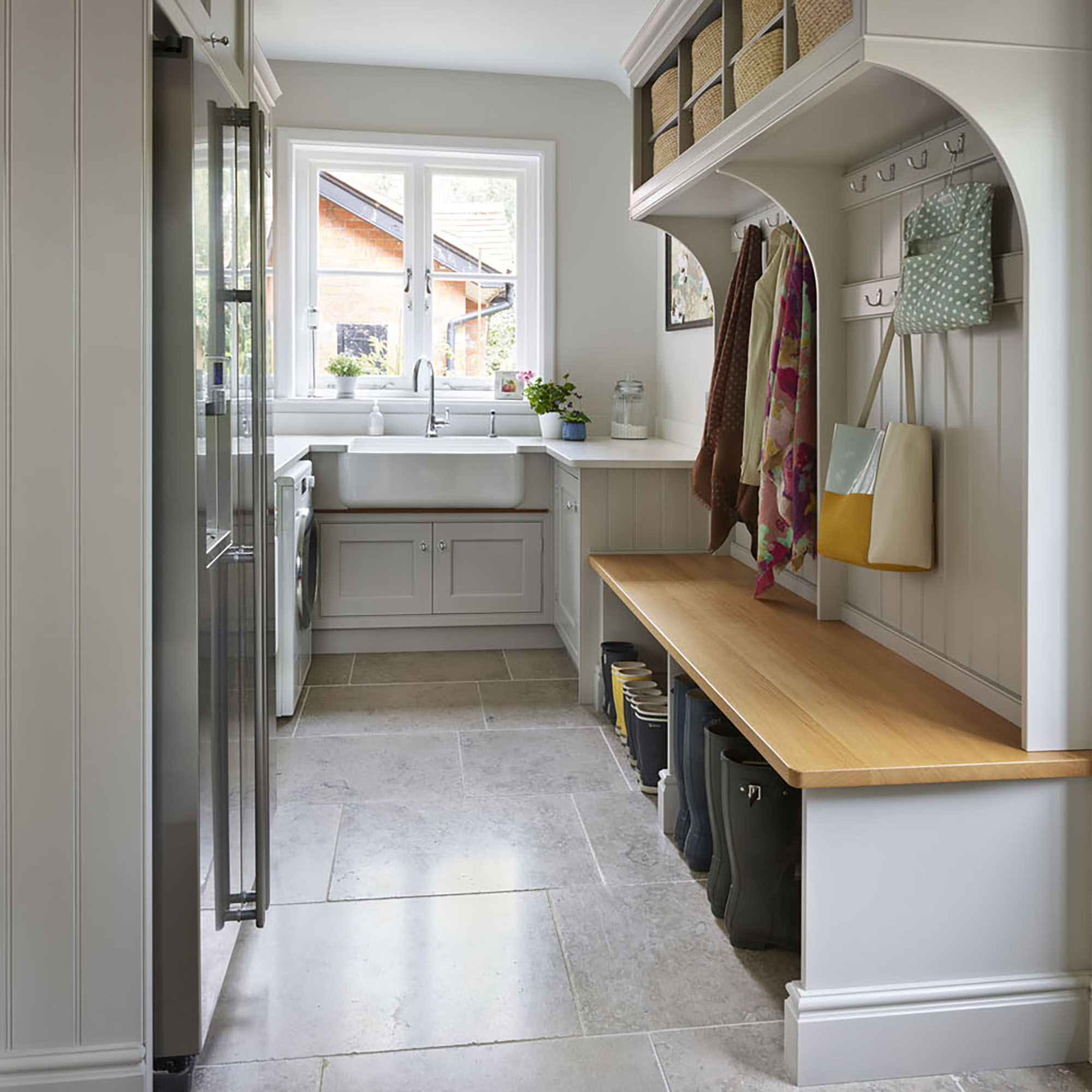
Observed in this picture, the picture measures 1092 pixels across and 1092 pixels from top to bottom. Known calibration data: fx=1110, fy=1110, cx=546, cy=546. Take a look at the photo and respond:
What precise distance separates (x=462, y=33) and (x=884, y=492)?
3087mm

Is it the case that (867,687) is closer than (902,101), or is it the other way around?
(902,101)

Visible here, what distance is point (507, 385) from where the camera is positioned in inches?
202

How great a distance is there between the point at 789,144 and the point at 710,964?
66.0 inches

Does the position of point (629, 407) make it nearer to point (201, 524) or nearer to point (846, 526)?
point (846, 526)

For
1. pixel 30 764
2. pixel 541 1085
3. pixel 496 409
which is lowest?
pixel 541 1085

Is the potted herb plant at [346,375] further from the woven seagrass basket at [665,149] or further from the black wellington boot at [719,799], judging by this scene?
the black wellington boot at [719,799]

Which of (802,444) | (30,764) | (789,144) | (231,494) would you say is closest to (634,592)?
(802,444)

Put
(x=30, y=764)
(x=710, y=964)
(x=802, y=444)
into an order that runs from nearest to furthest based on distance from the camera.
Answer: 1. (x=30, y=764)
2. (x=710, y=964)
3. (x=802, y=444)

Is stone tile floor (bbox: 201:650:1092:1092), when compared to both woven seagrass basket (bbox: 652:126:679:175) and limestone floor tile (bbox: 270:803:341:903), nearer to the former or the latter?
limestone floor tile (bbox: 270:803:341:903)

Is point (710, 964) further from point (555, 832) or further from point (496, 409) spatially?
point (496, 409)

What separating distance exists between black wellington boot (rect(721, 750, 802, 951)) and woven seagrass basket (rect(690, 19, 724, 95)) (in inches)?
64.8

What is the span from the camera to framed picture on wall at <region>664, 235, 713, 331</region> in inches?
166

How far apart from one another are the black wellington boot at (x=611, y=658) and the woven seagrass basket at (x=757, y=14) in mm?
1861

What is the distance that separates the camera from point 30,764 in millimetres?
1573
